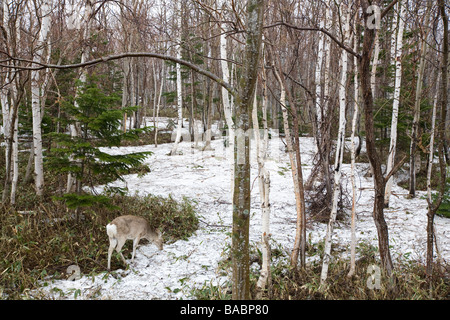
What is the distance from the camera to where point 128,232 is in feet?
15.7

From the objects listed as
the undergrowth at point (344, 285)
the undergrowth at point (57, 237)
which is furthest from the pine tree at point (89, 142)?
the undergrowth at point (344, 285)

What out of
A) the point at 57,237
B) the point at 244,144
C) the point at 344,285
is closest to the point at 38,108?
the point at 57,237

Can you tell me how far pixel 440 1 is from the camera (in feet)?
10.7

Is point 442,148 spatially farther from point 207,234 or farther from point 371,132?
point 207,234

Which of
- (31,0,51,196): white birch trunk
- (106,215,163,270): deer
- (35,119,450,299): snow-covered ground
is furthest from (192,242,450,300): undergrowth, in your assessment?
(31,0,51,196): white birch trunk

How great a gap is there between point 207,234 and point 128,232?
1897 mm

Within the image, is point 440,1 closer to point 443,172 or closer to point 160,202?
point 443,172

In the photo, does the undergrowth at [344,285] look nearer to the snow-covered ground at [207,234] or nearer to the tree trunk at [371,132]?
the tree trunk at [371,132]

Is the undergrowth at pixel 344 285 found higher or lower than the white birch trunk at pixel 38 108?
lower

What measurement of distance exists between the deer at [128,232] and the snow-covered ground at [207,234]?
0.30m

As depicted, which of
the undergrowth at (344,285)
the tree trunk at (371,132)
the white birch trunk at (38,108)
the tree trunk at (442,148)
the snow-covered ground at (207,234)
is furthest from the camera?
the white birch trunk at (38,108)

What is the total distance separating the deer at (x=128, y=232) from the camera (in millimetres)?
4504
